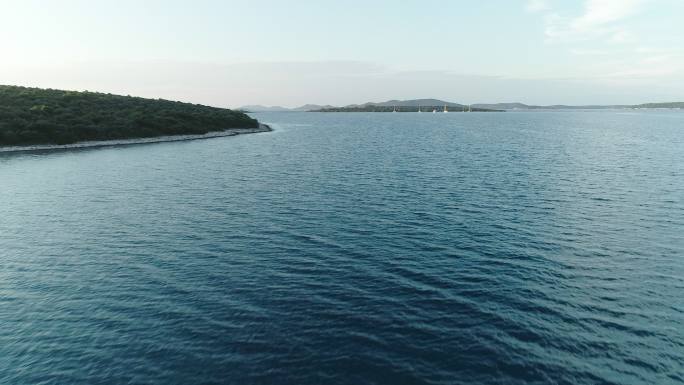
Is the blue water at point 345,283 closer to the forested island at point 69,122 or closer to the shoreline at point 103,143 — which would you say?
the shoreline at point 103,143

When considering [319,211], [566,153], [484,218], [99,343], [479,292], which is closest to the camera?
[99,343]

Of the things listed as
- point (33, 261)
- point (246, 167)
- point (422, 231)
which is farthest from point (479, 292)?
point (246, 167)

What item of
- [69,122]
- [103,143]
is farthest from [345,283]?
[69,122]

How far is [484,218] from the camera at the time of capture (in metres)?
58.8

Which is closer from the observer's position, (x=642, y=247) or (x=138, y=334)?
(x=138, y=334)

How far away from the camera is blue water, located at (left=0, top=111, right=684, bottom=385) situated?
27.8 meters

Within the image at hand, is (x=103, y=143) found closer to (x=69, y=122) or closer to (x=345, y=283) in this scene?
(x=69, y=122)

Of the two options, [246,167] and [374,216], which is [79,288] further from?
[246,167]

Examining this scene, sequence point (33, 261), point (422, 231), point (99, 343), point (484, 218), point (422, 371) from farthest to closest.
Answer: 1. point (484, 218)
2. point (422, 231)
3. point (33, 261)
4. point (99, 343)
5. point (422, 371)

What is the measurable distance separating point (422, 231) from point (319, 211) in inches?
730

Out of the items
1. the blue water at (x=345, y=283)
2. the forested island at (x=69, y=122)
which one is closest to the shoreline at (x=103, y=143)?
the forested island at (x=69, y=122)

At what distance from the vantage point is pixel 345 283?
3978 centimetres

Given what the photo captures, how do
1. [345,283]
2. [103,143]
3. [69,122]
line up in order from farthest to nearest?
[69,122]
[103,143]
[345,283]

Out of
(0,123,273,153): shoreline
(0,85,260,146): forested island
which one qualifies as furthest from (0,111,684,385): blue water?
(0,85,260,146): forested island
